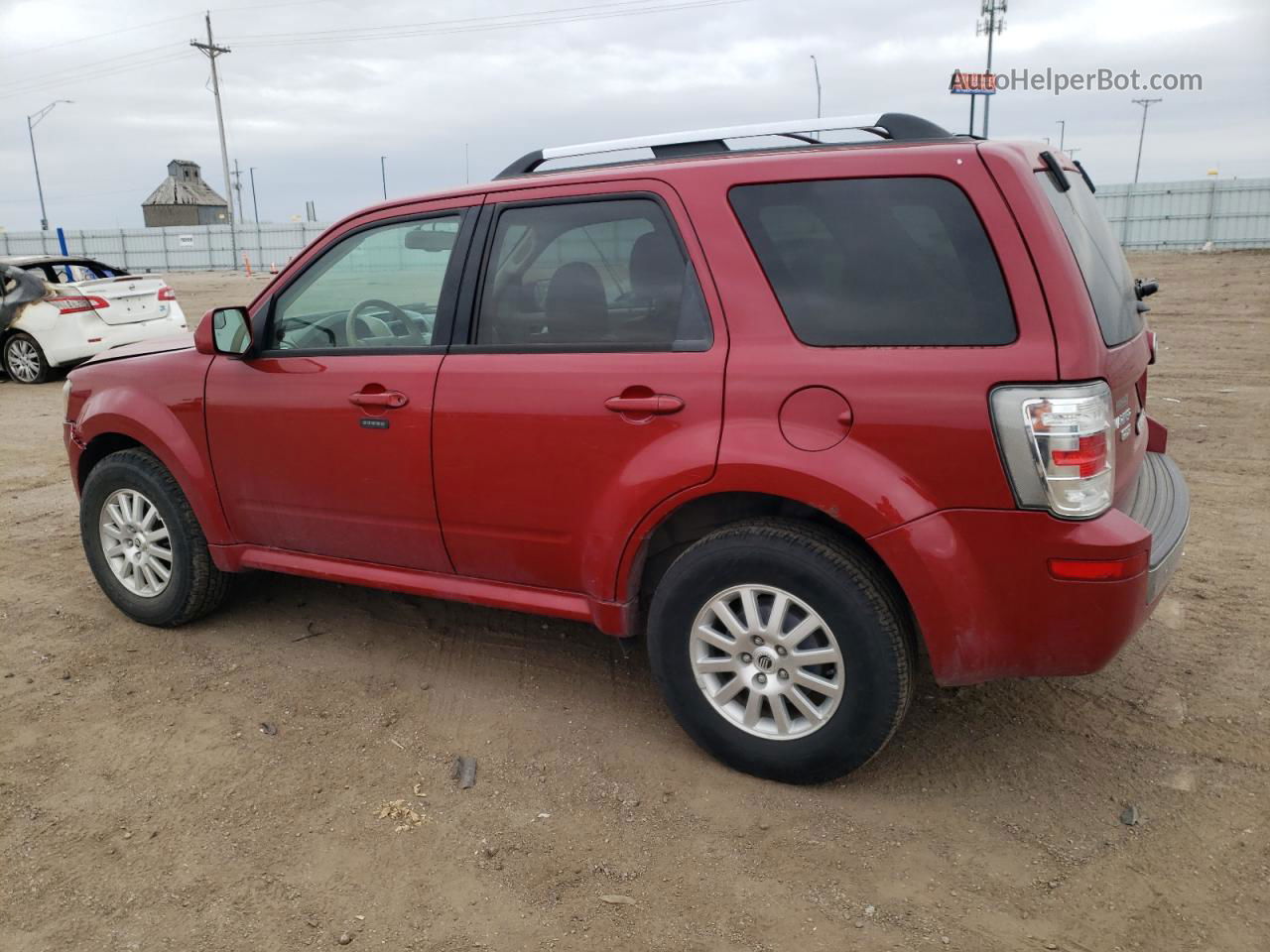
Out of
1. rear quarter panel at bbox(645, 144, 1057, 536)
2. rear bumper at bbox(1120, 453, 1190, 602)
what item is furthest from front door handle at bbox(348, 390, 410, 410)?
rear bumper at bbox(1120, 453, 1190, 602)

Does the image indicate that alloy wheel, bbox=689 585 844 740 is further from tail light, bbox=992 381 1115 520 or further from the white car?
the white car

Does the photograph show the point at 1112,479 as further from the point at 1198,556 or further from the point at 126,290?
the point at 126,290

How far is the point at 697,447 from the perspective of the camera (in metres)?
3.12

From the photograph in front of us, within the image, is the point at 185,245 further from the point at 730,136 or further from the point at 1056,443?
the point at 1056,443

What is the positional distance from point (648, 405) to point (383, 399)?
42.1 inches

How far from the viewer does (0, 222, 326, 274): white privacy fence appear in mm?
42969

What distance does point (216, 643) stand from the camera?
14.7 ft

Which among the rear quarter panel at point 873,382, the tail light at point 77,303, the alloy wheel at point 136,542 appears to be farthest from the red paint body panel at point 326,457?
the tail light at point 77,303

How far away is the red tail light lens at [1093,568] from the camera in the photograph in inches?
108

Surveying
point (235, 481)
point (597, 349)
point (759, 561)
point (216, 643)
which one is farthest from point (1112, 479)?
point (216, 643)

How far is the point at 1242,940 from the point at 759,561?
1517 mm

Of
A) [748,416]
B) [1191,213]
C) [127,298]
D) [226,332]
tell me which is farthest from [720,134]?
[1191,213]

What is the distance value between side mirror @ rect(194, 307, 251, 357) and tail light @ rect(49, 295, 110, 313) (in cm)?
953

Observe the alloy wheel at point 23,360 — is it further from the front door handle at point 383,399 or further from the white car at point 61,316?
the front door handle at point 383,399
